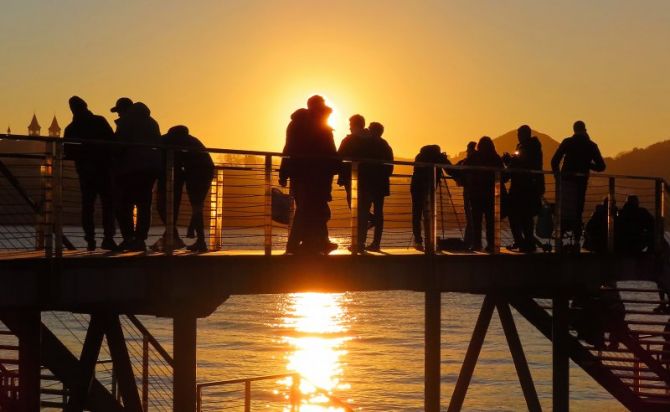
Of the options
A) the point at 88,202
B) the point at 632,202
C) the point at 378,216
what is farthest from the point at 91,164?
the point at 632,202

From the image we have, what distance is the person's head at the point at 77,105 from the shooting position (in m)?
13.1

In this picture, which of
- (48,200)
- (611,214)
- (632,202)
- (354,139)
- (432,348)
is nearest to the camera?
(48,200)

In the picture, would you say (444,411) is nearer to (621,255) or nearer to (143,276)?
(621,255)

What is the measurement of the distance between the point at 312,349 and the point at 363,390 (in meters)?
19.7

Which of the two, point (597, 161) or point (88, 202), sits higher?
point (597, 161)

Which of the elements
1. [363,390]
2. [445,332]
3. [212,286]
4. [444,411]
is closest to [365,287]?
[212,286]

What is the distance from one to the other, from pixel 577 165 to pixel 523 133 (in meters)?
1.26

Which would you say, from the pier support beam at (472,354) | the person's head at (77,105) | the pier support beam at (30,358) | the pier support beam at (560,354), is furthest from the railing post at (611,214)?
the pier support beam at (30,358)

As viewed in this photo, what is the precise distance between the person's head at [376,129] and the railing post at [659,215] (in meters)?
5.12

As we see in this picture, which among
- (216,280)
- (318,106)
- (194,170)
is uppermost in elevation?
(318,106)

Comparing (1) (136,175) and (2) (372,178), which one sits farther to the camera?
(2) (372,178)

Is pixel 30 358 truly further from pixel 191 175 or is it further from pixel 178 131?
pixel 178 131

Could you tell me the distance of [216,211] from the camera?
14.1 metres

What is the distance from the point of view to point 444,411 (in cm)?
5619
